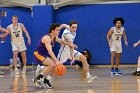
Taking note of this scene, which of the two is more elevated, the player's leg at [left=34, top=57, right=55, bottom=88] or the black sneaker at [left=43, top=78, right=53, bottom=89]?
the player's leg at [left=34, top=57, right=55, bottom=88]

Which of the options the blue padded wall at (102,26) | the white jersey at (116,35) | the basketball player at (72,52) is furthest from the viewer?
the blue padded wall at (102,26)

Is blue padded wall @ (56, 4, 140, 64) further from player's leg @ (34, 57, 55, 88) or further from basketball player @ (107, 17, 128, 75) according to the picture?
player's leg @ (34, 57, 55, 88)

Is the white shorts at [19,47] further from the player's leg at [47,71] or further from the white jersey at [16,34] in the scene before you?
the player's leg at [47,71]

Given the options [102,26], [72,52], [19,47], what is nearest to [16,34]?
[19,47]

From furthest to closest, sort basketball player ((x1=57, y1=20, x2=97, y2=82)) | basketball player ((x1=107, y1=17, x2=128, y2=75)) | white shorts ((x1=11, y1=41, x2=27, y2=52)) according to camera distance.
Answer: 1. white shorts ((x1=11, y1=41, x2=27, y2=52))
2. basketball player ((x1=107, y1=17, x2=128, y2=75))
3. basketball player ((x1=57, y1=20, x2=97, y2=82))

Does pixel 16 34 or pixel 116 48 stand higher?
pixel 16 34

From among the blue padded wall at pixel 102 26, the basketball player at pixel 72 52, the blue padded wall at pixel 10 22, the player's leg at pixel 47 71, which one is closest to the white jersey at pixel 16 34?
the basketball player at pixel 72 52

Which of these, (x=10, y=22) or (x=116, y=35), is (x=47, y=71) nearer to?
(x=116, y=35)

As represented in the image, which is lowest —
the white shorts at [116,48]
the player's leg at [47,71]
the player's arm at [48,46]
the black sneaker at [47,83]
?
the black sneaker at [47,83]

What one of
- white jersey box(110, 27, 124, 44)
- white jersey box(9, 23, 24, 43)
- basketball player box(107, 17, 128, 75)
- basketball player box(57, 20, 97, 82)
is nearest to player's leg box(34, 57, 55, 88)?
basketball player box(57, 20, 97, 82)

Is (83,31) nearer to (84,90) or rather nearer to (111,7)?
(111,7)

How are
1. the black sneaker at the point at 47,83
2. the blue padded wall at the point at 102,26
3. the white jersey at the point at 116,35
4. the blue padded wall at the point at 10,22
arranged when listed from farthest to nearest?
the blue padded wall at the point at 10,22
the blue padded wall at the point at 102,26
the white jersey at the point at 116,35
the black sneaker at the point at 47,83

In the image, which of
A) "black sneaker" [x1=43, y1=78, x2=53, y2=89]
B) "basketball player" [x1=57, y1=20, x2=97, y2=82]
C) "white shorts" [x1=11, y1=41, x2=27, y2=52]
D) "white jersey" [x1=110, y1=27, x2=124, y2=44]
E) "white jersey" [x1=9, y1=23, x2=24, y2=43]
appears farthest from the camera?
"white jersey" [x1=9, y1=23, x2=24, y2=43]

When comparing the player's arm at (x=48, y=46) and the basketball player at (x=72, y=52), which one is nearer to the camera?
the player's arm at (x=48, y=46)
